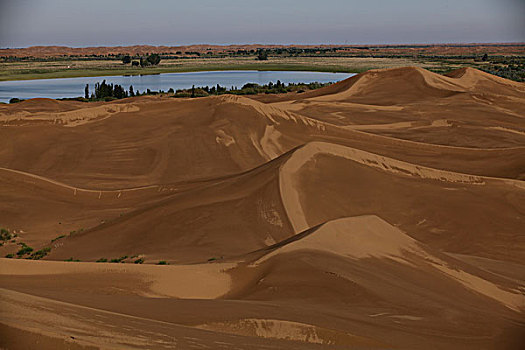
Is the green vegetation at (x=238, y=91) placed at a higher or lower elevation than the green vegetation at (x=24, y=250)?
higher

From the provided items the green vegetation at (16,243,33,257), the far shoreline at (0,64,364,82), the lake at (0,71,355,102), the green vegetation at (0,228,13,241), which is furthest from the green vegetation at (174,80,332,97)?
the green vegetation at (16,243,33,257)

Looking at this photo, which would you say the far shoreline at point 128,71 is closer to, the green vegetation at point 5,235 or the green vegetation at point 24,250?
the green vegetation at point 5,235

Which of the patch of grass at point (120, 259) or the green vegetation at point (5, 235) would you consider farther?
the green vegetation at point (5, 235)

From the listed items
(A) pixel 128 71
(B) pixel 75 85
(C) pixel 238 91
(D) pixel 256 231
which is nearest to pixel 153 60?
(A) pixel 128 71

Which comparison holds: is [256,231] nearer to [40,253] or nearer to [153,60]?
[40,253]

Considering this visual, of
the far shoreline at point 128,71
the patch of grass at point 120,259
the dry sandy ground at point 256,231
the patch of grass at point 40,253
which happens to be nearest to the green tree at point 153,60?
the far shoreline at point 128,71

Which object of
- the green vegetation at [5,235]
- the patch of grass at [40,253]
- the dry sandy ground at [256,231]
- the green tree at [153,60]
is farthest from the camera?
the green tree at [153,60]

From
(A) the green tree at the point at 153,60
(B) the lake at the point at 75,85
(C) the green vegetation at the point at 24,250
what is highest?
(A) the green tree at the point at 153,60

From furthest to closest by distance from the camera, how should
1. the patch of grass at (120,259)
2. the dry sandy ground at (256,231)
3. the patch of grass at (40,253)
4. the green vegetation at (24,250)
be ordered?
the green vegetation at (24,250), the patch of grass at (40,253), the patch of grass at (120,259), the dry sandy ground at (256,231)

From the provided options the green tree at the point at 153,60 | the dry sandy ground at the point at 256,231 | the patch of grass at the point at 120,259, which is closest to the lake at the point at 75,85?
the green tree at the point at 153,60
